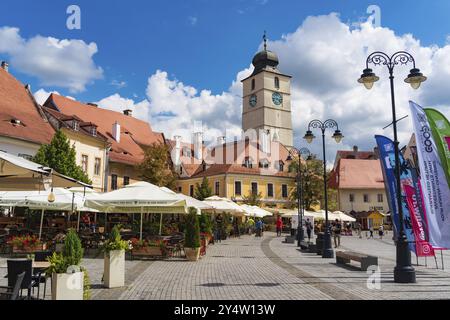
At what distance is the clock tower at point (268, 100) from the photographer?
84.4 m

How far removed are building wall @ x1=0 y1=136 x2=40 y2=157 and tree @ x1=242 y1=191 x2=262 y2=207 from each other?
2810cm

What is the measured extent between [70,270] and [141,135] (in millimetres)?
51273

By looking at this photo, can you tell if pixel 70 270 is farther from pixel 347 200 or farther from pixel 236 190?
pixel 347 200

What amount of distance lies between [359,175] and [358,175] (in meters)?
0.16

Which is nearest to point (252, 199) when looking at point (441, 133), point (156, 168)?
point (156, 168)

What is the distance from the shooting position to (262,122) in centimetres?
8412

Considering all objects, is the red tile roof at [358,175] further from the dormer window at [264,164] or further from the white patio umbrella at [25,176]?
the white patio umbrella at [25,176]

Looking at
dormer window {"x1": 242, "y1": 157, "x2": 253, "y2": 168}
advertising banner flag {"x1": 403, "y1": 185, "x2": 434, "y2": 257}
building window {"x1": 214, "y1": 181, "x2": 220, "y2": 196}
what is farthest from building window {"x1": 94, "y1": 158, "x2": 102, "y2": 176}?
advertising banner flag {"x1": 403, "y1": 185, "x2": 434, "y2": 257}

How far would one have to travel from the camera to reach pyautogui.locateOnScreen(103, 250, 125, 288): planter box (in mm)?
10312

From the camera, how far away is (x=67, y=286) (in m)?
7.27

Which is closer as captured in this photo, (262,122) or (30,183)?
(30,183)

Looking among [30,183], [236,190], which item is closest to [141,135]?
[236,190]
